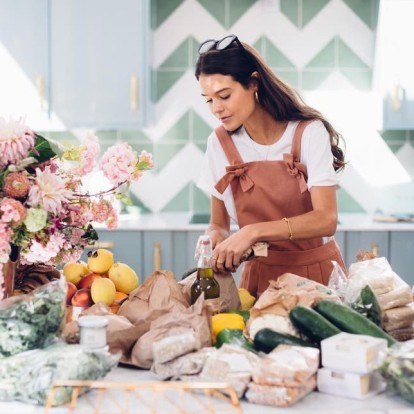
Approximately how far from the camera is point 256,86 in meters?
2.15

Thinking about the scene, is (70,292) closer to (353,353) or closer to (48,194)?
(48,194)

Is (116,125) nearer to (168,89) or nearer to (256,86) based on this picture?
(168,89)

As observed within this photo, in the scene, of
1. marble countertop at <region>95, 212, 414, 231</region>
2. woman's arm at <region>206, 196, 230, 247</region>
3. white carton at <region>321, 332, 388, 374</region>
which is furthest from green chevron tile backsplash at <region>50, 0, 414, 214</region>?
white carton at <region>321, 332, 388, 374</region>

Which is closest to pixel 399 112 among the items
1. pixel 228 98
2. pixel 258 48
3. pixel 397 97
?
pixel 397 97

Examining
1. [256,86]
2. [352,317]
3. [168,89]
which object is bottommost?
[352,317]

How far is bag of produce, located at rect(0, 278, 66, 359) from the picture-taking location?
49.5 inches

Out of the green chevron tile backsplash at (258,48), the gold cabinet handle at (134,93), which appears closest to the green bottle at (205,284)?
the gold cabinet handle at (134,93)

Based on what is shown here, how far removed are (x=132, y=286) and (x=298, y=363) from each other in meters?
0.68

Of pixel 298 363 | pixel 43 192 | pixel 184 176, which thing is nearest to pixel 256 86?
pixel 43 192

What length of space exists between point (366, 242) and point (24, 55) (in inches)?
76.3

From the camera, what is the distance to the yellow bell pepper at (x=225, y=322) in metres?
1.42

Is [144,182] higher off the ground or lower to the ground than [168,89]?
lower

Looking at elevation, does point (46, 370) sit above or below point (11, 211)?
below

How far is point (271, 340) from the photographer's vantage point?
51.0 inches
